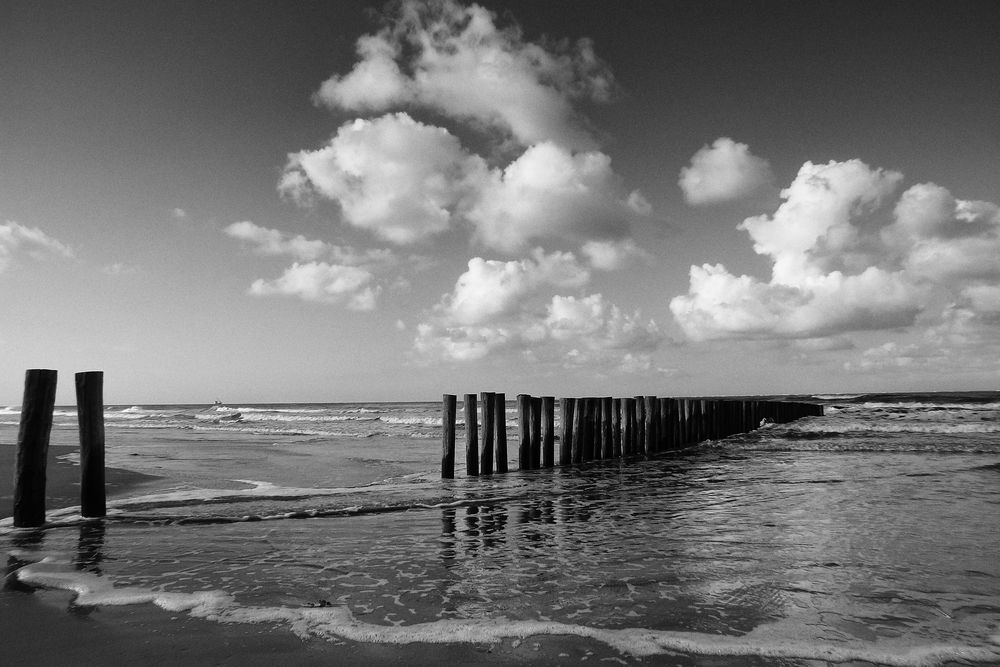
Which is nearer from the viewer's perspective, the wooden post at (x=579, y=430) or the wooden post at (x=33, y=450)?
the wooden post at (x=33, y=450)

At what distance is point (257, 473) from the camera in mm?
11922

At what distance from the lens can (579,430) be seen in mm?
13594

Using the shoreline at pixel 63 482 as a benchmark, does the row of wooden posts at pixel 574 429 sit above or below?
above

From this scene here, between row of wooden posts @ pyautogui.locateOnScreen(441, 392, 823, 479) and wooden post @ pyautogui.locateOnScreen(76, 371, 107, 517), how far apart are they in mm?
5049

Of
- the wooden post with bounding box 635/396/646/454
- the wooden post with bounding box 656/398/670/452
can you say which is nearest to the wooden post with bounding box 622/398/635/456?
the wooden post with bounding box 635/396/646/454

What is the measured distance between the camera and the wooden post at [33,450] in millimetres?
6867

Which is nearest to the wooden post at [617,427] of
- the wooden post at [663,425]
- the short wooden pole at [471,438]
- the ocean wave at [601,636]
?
the wooden post at [663,425]

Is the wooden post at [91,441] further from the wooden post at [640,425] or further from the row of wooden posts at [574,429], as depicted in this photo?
the wooden post at [640,425]

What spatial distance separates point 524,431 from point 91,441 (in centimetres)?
754

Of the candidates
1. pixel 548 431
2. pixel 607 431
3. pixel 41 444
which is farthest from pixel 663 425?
pixel 41 444

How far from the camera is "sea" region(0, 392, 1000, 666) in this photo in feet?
11.9

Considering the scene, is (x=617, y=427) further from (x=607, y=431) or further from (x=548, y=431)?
(x=548, y=431)

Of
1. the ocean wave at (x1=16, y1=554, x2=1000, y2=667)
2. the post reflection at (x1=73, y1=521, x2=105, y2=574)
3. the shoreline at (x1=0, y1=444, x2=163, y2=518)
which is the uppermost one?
the ocean wave at (x1=16, y1=554, x2=1000, y2=667)

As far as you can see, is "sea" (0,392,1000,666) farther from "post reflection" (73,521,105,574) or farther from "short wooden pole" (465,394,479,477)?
"short wooden pole" (465,394,479,477)
